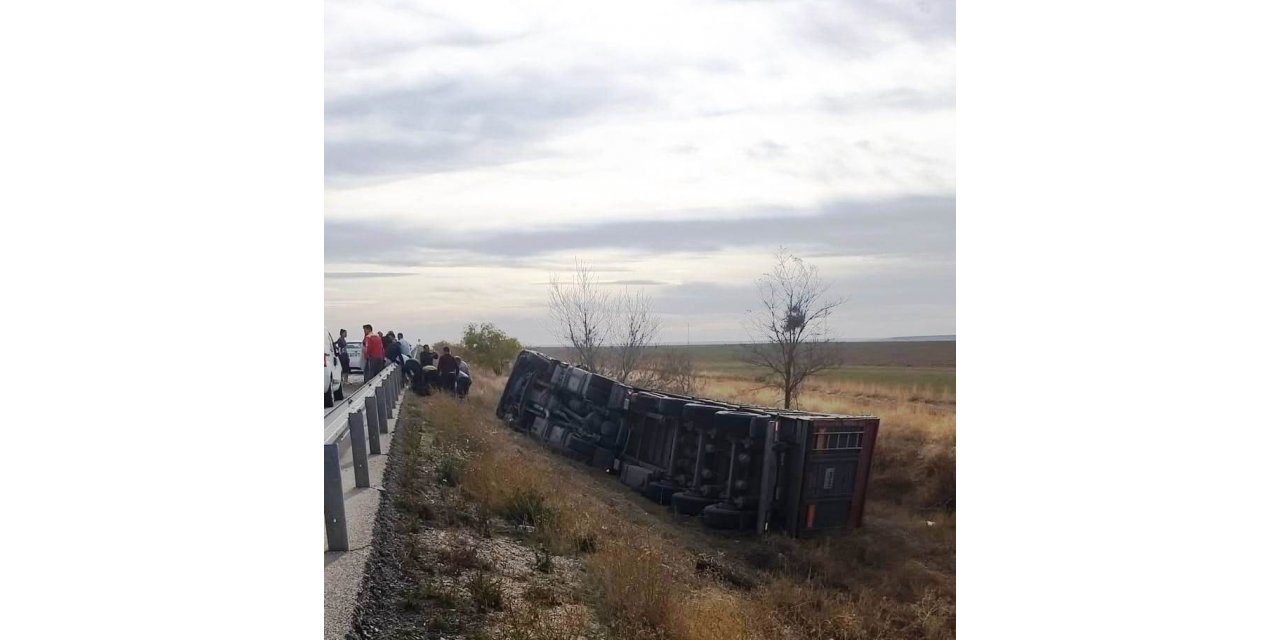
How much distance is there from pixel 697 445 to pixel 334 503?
65.1 inches

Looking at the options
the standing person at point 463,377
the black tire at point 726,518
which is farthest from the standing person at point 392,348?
the black tire at point 726,518

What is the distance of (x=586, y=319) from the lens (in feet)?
13.6

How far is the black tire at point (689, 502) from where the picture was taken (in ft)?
14.5

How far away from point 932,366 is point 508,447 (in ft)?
6.72

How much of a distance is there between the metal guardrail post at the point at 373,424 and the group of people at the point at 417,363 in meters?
0.35

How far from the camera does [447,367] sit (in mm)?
4375

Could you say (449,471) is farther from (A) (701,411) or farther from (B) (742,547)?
(B) (742,547)

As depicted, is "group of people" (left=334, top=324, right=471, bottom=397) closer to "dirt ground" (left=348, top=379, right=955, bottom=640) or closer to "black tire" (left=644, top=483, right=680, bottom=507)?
"dirt ground" (left=348, top=379, right=955, bottom=640)

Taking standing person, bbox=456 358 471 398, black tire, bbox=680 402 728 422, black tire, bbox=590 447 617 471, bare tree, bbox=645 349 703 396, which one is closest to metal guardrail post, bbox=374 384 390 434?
standing person, bbox=456 358 471 398

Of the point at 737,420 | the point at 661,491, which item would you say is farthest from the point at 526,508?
the point at 737,420

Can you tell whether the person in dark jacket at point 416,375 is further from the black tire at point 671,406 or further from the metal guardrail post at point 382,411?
the black tire at point 671,406

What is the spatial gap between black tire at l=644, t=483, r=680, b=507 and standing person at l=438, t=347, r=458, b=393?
1065 mm
